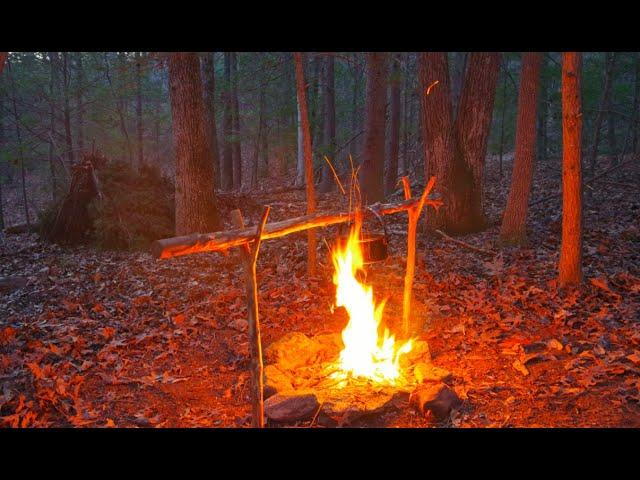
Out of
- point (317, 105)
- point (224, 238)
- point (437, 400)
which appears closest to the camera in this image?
point (224, 238)

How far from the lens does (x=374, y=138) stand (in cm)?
1372

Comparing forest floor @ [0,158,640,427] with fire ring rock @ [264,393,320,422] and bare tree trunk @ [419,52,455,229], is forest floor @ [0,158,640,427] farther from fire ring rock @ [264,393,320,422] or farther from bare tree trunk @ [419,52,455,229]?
bare tree trunk @ [419,52,455,229]

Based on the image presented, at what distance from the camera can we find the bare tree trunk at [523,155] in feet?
31.0

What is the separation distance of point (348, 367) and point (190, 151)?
6326 mm

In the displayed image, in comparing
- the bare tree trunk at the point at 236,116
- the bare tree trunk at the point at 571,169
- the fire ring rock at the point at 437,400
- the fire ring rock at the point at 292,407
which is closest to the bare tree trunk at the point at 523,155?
the bare tree trunk at the point at 571,169

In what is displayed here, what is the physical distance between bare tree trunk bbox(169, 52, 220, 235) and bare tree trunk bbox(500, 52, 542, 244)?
5748 mm

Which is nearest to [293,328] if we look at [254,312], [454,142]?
[254,312]

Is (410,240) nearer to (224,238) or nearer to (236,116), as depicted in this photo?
(224,238)

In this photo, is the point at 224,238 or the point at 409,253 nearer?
the point at 224,238

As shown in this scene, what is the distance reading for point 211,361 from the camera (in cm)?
616

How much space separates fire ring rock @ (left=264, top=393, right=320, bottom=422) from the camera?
15.4ft
